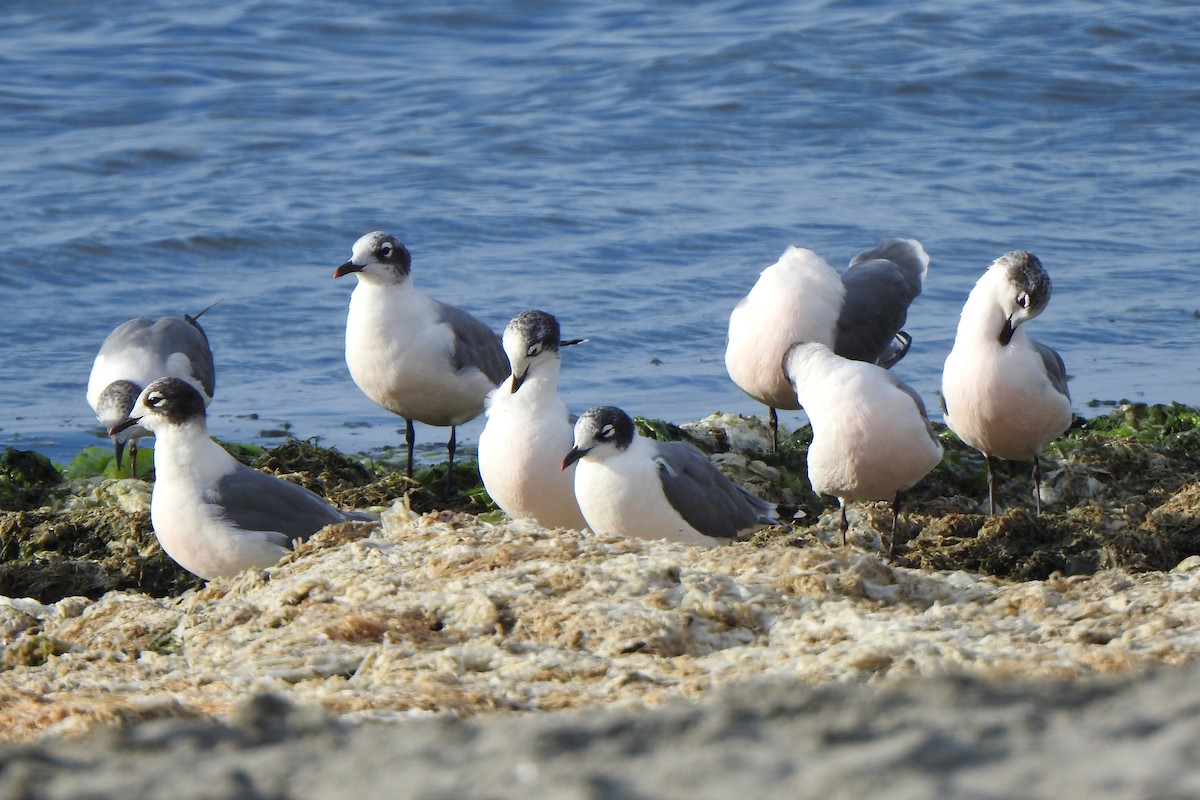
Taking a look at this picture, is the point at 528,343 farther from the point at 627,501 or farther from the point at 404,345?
the point at 404,345

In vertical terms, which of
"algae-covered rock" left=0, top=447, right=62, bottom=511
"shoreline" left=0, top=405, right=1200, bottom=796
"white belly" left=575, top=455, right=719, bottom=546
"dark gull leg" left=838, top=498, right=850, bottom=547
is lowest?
"algae-covered rock" left=0, top=447, right=62, bottom=511

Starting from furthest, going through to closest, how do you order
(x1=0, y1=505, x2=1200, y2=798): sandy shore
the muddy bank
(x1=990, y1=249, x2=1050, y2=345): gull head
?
(x1=990, y1=249, x2=1050, y2=345): gull head < the muddy bank < (x1=0, y1=505, x2=1200, y2=798): sandy shore

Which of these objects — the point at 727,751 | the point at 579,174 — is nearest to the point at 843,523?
the point at 727,751

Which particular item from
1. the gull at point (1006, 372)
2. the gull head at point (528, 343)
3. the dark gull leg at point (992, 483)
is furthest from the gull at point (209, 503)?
the dark gull leg at point (992, 483)

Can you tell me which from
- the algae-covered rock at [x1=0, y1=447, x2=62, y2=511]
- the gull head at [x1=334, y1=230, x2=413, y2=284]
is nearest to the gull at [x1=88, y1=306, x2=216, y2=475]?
the algae-covered rock at [x1=0, y1=447, x2=62, y2=511]

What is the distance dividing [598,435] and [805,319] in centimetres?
265

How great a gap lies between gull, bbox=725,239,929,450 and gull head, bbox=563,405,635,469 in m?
2.25

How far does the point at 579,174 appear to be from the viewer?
55.0 feet

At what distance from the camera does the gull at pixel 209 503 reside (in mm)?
6793

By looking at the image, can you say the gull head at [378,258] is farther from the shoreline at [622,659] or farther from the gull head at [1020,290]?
the gull head at [1020,290]

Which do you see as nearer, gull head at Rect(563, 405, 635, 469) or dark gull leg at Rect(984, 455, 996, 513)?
gull head at Rect(563, 405, 635, 469)

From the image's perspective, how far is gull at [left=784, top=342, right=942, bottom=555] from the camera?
23.6ft

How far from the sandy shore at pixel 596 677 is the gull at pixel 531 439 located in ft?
2.99

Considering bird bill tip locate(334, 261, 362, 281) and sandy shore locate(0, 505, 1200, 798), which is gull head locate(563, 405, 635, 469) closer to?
sandy shore locate(0, 505, 1200, 798)
